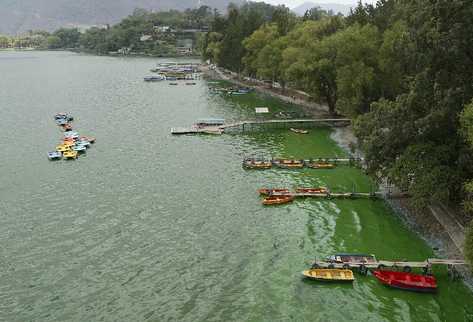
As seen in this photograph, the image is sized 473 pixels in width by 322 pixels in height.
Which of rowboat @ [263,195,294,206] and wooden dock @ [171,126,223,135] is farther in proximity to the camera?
wooden dock @ [171,126,223,135]

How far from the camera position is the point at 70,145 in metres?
72.0

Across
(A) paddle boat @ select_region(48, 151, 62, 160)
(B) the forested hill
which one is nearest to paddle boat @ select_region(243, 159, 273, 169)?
(B) the forested hill

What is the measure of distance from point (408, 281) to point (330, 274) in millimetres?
5573

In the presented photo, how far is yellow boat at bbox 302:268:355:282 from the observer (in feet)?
118

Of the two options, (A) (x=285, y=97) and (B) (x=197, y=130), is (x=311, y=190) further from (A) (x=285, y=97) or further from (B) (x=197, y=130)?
(A) (x=285, y=97)

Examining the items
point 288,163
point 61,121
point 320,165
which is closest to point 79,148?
point 61,121

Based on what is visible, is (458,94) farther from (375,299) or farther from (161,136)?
(161,136)

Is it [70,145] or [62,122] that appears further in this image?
[62,122]

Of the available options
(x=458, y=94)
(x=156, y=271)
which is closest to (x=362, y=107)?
(x=458, y=94)

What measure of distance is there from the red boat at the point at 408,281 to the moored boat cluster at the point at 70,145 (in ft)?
152

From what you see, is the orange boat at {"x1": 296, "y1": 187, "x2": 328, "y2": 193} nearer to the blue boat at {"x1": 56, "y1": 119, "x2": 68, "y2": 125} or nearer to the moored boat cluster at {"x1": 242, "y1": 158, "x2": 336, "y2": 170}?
the moored boat cluster at {"x1": 242, "y1": 158, "x2": 336, "y2": 170}

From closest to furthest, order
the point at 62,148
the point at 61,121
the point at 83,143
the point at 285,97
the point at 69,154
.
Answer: the point at 69,154
the point at 62,148
the point at 83,143
the point at 61,121
the point at 285,97

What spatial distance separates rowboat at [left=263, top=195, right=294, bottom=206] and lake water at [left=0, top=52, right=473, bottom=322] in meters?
0.81

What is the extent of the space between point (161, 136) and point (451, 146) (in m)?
48.1
